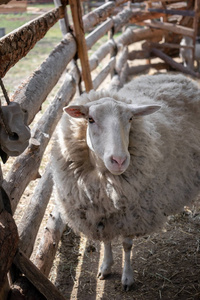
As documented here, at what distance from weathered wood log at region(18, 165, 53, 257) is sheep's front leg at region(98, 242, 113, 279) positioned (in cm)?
69

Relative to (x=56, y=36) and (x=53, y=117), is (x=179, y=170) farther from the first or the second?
(x=56, y=36)

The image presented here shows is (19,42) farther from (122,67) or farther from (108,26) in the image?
(122,67)

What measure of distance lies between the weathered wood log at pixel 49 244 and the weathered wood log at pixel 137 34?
6825 millimetres

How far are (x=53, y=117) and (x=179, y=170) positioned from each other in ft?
4.66

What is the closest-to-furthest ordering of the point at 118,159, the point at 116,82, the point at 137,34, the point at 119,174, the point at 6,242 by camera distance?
the point at 6,242
the point at 118,159
the point at 119,174
the point at 116,82
the point at 137,34

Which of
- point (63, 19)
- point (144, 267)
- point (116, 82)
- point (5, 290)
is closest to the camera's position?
point (5, 290)

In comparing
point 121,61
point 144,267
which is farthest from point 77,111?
point 121,61

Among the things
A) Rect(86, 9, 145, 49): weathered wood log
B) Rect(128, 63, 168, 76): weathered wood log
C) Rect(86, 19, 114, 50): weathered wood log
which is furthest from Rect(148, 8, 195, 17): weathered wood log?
Rect(86, 19, 114, 50): weathered wood log

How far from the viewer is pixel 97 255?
11.6 feet

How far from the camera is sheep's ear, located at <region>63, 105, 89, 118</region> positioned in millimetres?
2654

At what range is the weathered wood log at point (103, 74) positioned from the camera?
6.30 metres

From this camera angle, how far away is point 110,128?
96.7 inches

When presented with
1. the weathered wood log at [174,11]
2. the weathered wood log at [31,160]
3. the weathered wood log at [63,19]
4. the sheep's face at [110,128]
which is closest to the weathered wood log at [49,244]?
the weathered wood log at [31,160]

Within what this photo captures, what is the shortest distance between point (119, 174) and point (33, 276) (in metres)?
0.99
